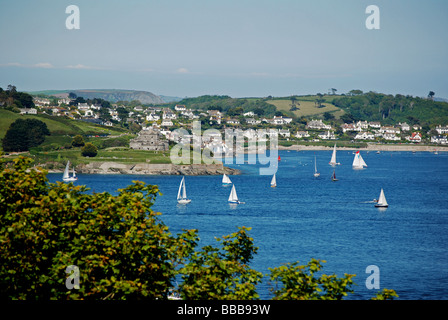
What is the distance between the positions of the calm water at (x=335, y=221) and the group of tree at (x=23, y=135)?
85.5 ft

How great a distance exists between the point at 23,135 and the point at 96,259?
129 metres

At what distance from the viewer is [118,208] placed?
1856 centimetres

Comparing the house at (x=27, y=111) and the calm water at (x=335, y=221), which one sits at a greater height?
the house at (x=27, y=111)

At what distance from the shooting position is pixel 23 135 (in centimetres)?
13688

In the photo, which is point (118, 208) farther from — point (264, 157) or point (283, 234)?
point (264, 157)

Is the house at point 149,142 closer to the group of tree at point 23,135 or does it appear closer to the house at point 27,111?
the group of tree at point 23,135

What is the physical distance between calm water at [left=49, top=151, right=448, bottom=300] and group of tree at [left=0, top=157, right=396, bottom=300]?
17.0 meters

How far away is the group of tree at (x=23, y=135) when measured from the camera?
443 feet

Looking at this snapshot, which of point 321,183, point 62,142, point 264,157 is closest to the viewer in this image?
point 321,183

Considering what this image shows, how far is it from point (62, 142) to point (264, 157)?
73.0m

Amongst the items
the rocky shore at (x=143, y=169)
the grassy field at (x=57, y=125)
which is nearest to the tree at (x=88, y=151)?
the rocky shore at (x=143, y=169)

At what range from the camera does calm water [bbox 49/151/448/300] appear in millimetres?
43594

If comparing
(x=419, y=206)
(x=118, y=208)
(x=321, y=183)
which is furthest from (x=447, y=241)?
(x=321, y=183)

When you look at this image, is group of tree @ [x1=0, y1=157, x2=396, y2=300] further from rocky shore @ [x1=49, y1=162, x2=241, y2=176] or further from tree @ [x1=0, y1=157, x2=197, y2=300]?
rocky shore @ [x1=49, y1=162, x2=241, y2=176]
